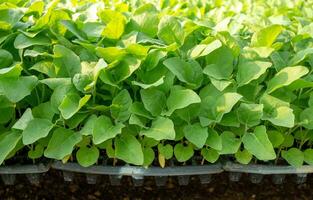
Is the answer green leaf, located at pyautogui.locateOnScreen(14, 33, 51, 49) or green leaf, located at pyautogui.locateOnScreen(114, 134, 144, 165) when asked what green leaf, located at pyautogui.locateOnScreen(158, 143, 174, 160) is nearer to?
green leaf, located at pyautogui.locateOnScreen(114, 134, 144, 165)

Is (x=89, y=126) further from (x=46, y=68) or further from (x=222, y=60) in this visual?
(x=222, y=60)

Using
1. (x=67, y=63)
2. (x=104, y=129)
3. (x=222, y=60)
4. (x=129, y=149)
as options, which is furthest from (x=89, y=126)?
(x=222, y=60)

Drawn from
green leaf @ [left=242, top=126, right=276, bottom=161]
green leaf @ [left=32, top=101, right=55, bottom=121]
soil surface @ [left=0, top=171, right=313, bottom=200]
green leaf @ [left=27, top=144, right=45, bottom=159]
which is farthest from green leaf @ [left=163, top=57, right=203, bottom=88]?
soil surface @ [left=0, top=171, right=313, bottom=200]

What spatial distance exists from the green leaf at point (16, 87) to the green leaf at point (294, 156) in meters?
1.16

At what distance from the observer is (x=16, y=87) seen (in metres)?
1.87

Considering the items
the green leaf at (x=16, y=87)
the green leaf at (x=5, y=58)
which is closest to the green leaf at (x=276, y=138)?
the green leaf at (x=16, y=87)

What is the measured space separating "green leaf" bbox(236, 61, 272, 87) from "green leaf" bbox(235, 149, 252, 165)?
0.31m

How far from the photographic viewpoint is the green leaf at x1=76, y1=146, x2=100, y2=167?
1967mm

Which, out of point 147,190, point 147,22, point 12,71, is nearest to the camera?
point 12,71

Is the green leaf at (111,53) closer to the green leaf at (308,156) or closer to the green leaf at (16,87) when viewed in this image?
the green leaf at (16,87)

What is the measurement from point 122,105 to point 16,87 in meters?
0.44

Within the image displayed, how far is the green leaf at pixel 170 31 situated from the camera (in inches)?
80.4

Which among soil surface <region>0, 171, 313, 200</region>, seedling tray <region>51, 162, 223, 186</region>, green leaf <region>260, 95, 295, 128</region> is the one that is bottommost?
soil surface <region>0, 171, 313, 200</region>

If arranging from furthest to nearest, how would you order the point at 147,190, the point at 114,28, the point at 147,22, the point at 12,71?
the point at 147,190, the point at 147,22, the point at 114,28, the point at 12,71
